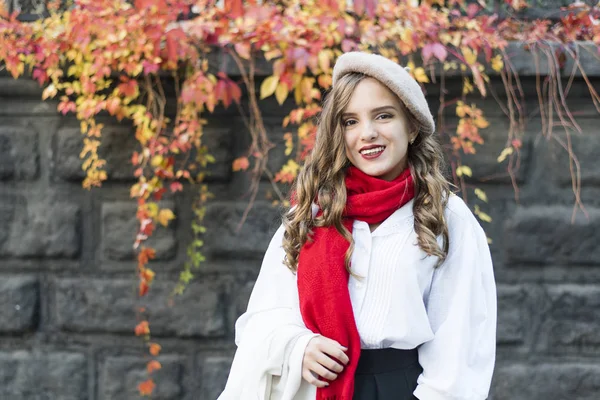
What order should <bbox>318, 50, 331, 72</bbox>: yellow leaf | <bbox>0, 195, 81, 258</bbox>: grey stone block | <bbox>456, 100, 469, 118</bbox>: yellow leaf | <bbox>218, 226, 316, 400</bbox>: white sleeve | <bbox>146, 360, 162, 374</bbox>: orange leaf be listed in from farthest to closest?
<bbox>0, 195, 81, 258</bbox>: grey stone block < <bbox>146, 360, 162, 374</bbox>: orange leaf < <bbox>456, 100, 469, 118</bbox>: yellow leaf < <bbox>318, 50, 331, 72</bbox>: yellow leaf < <bbox>218, 226, 316, 400</bbox>: white sleeve

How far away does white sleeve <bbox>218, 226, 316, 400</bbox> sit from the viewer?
2156mm

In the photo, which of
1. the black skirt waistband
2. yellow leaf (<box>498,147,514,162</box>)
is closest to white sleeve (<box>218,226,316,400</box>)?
the black skirt waistband

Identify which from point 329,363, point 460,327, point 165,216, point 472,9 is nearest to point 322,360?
point 329,363

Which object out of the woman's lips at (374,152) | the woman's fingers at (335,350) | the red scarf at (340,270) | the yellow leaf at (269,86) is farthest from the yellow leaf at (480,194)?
the woman's fingers at (335,350)

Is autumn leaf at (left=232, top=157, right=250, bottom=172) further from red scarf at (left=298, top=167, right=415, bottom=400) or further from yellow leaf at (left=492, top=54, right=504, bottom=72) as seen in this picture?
red scarf at (left=298, top=167, right=415, bottom=400)

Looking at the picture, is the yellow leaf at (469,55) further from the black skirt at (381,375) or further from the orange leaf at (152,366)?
the orange leaf at (152,366)

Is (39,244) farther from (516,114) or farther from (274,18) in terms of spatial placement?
(516,114)

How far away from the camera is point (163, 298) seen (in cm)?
383

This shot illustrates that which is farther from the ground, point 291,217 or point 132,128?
point 291,217

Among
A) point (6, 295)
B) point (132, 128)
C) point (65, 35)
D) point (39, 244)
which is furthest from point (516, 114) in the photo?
point (6, 295)

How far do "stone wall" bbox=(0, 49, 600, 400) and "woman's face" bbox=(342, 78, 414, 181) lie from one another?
160cm

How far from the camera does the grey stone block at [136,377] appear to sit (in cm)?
382

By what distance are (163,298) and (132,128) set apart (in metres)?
0.91

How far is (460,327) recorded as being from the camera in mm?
2074
